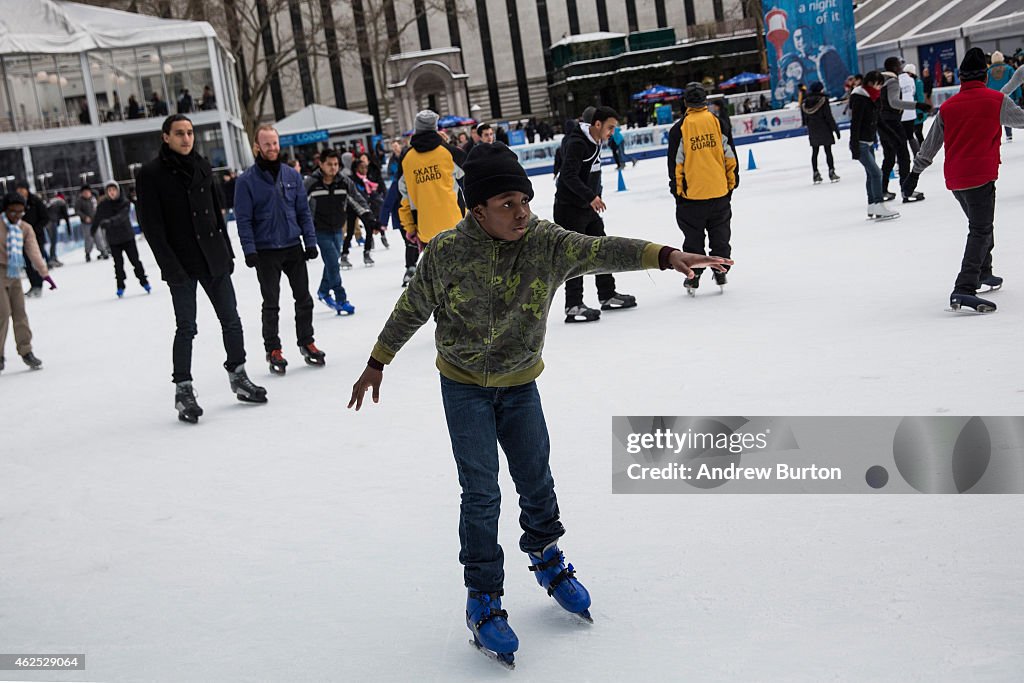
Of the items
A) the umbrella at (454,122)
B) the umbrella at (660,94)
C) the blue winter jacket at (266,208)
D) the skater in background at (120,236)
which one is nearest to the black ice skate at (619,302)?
the blue winter jacket at (266,208)

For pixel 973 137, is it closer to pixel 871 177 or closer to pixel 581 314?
pixel 581 314

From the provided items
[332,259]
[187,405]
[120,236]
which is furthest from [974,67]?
[120,236]

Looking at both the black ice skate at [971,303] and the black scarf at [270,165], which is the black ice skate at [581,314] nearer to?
the black scarf at [270,165]

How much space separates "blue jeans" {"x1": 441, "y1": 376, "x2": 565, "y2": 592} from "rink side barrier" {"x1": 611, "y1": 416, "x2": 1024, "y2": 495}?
1.08 metres

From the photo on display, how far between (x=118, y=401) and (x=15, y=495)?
2201mm

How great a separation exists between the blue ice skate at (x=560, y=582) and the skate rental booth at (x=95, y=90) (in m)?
33.8

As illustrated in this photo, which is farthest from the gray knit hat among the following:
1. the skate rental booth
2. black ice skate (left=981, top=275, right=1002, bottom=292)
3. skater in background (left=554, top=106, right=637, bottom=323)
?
the skate rental booth

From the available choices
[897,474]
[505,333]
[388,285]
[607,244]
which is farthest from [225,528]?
[388,285]

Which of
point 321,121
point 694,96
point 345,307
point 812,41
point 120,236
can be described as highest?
point 321,121

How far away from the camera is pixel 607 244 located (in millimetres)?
2789

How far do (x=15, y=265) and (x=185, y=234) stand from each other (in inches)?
141

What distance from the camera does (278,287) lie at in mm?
7367

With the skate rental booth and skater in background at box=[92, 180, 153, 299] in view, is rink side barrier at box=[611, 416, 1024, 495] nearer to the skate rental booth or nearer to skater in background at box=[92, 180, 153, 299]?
skater in background at box=[92, 180, 153, 299]

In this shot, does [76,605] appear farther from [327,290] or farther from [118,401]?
[327,290]
